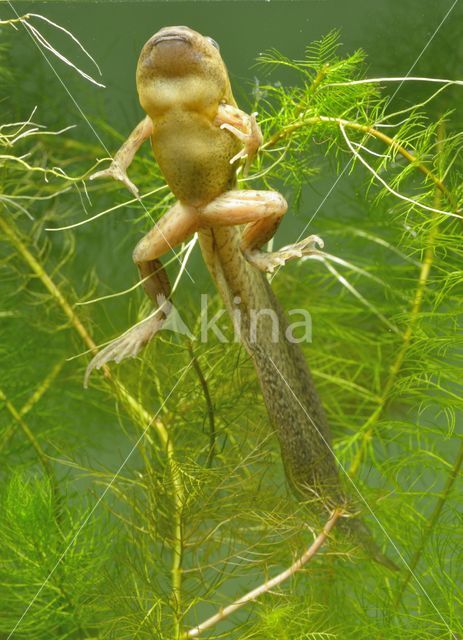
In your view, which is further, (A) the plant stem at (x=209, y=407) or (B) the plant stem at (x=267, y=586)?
(A) the plant stem at (x=209, y=407)

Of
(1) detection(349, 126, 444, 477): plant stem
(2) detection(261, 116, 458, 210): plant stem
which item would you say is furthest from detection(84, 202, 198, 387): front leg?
(1) detection(349, 126, 444, 477): plant stem

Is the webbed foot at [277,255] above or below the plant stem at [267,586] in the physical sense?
above

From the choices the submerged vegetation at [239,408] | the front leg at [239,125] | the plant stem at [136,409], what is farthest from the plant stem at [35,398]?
the front leg at [239,125]

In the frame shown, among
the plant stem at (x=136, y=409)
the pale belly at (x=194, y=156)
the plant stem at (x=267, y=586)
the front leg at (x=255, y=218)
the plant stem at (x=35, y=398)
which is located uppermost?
the pale belly at (x=194, y=156)

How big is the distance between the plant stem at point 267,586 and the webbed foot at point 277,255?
2.98 ft

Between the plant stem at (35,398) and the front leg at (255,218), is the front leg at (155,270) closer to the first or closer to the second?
the front leg at (255,218)

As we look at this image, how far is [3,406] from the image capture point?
121 inches

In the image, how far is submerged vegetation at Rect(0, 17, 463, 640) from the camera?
7.41ft

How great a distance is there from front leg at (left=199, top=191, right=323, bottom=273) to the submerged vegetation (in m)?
0.38

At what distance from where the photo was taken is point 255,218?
177 centimetres

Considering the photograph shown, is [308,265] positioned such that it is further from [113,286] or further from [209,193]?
[209,193]

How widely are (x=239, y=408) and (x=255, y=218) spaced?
1.06 m

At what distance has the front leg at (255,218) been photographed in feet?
5.73

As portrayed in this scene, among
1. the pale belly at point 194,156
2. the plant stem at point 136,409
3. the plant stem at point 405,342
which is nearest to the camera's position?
the pale belly at point 194,156
